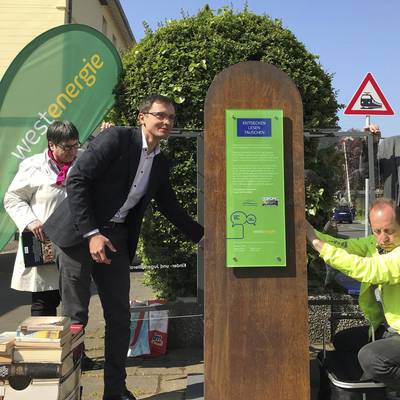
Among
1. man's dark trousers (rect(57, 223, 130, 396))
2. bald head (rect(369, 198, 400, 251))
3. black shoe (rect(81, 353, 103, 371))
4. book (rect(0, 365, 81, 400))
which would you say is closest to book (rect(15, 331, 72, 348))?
book (rect(0, 365, 81, 400))

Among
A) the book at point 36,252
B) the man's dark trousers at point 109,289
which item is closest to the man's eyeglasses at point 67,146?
the book at point 36,252

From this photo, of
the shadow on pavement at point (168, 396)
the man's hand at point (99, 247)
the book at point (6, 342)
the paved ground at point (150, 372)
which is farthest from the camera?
the paved ground at point (150, 372)

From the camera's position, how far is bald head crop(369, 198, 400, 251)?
2.96 m

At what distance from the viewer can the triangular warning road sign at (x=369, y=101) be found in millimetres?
7844

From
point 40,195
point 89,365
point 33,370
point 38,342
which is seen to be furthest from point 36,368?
→ point 89,365

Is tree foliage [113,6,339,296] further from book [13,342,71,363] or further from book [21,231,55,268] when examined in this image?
book [13,342,71,363]

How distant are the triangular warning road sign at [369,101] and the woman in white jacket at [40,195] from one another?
17.2ft

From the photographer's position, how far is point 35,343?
269 cm

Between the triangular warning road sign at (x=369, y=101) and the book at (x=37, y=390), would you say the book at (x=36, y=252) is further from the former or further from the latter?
the triangular warning road sign at (x=369, y=101)

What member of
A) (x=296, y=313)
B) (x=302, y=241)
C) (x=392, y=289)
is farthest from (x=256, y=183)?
(x=392, y=289)

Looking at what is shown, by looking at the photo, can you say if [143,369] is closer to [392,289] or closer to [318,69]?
[392,289]

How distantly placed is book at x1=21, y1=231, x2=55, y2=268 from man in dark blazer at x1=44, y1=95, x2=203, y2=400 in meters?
0.47

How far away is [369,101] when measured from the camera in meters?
7.90

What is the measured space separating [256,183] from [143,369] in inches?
91.0
